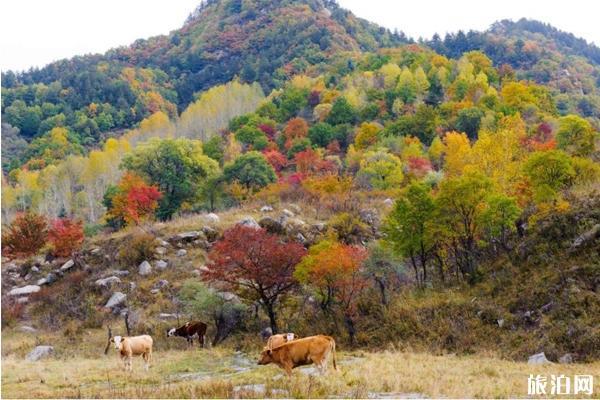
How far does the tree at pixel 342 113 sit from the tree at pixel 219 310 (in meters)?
49.6

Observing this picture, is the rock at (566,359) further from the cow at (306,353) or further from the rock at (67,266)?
the rock at (67,266)

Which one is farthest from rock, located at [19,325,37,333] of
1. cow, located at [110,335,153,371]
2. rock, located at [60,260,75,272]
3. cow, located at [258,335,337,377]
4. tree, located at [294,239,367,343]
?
cow, located at [258,335,337,377]

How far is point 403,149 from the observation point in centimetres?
5581

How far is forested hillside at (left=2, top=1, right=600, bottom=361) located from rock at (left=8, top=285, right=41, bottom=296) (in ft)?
1.38

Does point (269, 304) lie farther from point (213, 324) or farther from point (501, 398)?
Result: point (501, 398)

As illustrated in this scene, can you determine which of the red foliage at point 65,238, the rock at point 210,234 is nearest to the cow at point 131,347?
the rock at point 210,234

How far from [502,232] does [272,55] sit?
396ft

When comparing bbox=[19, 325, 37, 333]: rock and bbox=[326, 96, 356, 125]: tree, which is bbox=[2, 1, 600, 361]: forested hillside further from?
bbox=[19, 325, 37, 333]: rock

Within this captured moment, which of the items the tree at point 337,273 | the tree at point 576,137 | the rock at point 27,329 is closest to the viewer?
the tree at point 337,273

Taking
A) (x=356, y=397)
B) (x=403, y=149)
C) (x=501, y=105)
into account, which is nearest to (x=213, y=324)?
(x=356, y=397)

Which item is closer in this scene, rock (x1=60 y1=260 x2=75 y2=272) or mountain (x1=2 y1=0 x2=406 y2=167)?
rock (x1=60 y1=260 x2=75 y2=272)

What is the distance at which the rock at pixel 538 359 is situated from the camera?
685 inches

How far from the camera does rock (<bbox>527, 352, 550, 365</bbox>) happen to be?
1741cm

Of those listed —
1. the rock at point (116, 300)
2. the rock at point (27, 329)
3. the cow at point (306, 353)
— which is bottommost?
the rock at point (27, 329)
